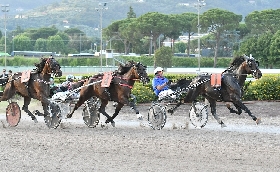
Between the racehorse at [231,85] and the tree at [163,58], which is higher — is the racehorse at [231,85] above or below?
above

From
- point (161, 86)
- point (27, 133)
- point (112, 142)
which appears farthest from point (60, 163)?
point (161, 86)

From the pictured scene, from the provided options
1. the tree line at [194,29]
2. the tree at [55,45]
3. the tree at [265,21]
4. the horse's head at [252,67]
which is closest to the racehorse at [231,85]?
the horse's head at [252,67]

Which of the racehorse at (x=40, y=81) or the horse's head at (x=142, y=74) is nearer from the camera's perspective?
the horse's head at (x=142, y=74)

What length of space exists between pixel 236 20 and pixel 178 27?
11539mm

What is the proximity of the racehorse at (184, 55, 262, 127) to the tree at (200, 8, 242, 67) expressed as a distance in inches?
3075

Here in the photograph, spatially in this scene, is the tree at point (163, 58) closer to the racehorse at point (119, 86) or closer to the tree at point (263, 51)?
the tree at point (263, 51)

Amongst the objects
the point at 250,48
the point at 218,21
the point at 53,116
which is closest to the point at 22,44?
the point at 218,21

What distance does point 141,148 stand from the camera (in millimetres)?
13680

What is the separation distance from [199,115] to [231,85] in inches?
42.1

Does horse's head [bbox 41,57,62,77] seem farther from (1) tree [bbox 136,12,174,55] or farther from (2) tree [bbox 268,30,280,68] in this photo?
(1) tree [bbox 136,12,174,55]

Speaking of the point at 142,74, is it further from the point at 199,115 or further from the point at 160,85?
the point at 199,115

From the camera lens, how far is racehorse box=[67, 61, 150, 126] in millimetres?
17844

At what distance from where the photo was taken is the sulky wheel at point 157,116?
17359 millimetres

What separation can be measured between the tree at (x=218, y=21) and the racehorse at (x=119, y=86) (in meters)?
78.0
